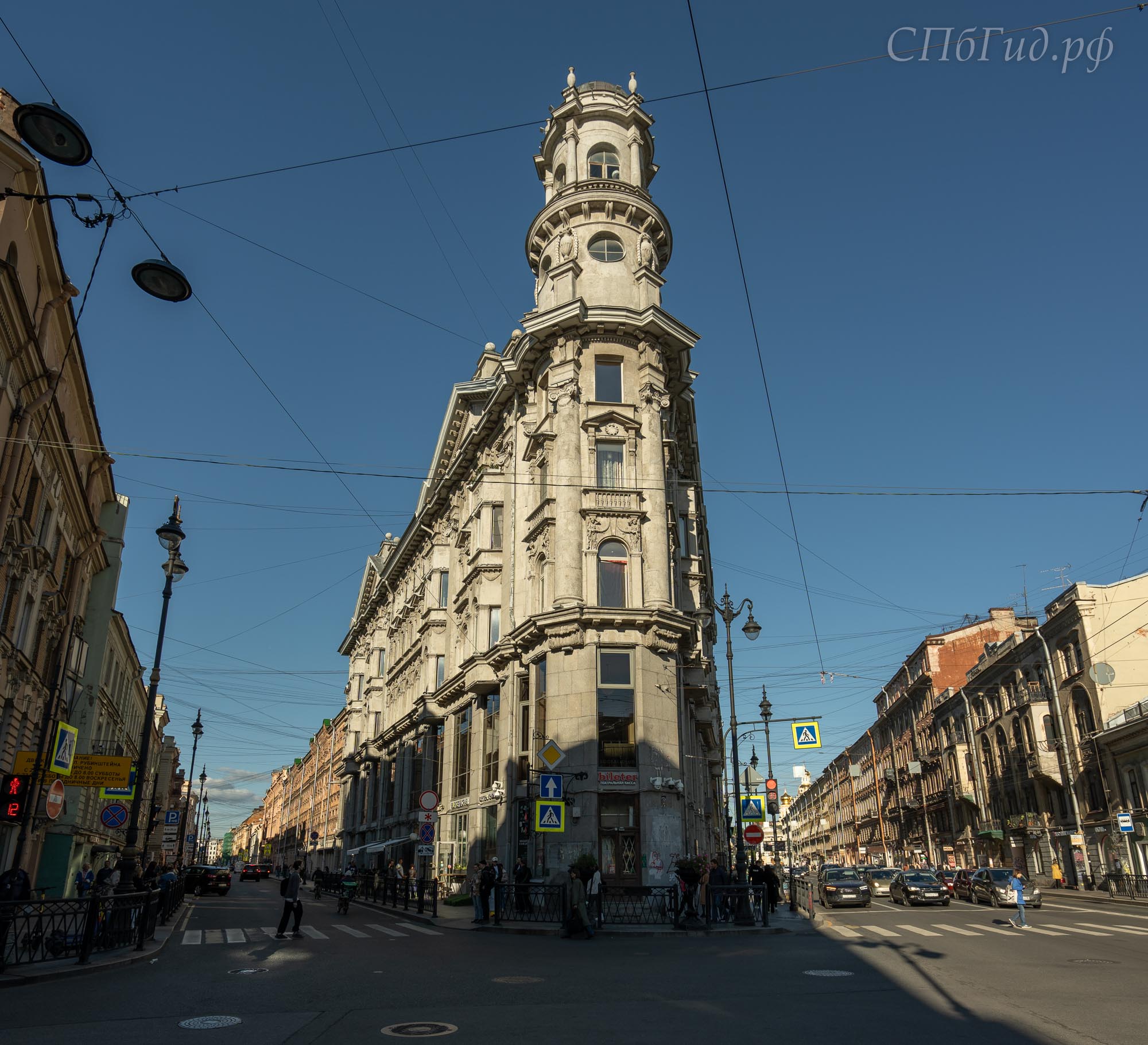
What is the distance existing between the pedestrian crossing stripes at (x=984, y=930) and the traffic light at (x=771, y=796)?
9.98m

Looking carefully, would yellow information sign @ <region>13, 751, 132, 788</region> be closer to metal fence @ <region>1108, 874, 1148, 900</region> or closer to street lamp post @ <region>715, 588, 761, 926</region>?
street lamp post @ <region>715, 588, 761, 926</region>

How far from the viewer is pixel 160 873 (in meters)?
32.0

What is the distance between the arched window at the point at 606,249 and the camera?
37000 millimetres

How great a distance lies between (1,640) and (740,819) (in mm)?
21819

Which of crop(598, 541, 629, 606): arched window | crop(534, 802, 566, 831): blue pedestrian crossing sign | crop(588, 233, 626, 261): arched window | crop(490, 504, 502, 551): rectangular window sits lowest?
crop(534, 802, 566, 831): blue pedestrian crossing sign

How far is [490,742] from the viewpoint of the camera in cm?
3584

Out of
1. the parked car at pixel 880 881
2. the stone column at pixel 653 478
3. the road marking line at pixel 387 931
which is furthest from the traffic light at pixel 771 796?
the road marking line at pixel 387 931

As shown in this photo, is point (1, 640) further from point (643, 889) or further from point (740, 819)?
point (740, 819)

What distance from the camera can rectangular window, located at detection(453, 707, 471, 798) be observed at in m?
38.1

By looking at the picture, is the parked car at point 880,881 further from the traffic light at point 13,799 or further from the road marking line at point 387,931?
the traffic light at point 13,799

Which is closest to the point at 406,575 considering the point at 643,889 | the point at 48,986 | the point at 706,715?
the point at 706,715

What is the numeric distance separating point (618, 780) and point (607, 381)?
15.5 metres

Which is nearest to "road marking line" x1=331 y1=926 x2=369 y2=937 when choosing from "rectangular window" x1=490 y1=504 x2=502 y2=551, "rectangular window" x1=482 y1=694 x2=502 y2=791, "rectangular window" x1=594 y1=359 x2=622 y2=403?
"rectangular window" x1=482 y1=694 x2=502 y2=791

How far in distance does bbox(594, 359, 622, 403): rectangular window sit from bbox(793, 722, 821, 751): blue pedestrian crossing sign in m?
14.3
